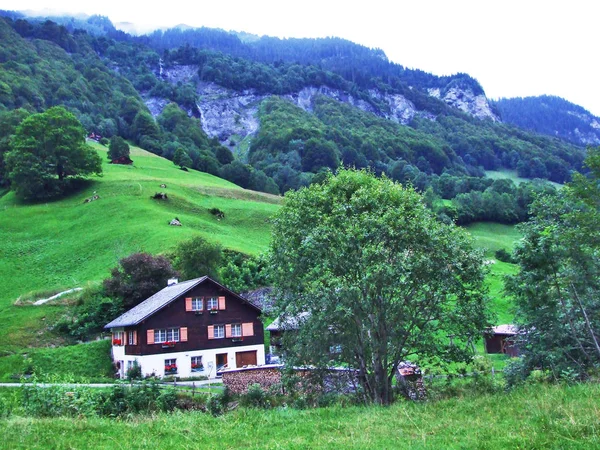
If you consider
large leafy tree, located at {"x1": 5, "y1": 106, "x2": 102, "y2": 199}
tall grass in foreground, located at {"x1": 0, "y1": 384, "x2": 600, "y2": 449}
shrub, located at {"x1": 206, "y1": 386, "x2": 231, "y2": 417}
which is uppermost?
large leafy tree, located at {"x1": 5, "y1": 106, "x2": 102, "y2": 199}

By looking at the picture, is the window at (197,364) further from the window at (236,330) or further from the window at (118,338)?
the window at (118,338)

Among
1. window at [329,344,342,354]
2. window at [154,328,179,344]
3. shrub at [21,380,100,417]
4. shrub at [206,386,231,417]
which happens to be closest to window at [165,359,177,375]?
window at [154,328,179,344]

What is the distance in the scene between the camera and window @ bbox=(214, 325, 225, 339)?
49250mm

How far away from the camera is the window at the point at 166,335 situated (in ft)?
150

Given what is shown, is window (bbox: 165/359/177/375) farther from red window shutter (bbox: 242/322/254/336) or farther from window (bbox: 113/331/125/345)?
red window shutter (bbox: 242/322/254/336)

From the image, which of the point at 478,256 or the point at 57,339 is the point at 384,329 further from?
the point at 57,339

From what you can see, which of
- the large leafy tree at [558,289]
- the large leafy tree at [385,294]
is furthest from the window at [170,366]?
the large leafy tree at [558,289]

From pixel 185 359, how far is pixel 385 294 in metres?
29.2

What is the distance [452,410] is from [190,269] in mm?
45332

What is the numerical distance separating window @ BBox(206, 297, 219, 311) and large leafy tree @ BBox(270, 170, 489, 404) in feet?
85.0

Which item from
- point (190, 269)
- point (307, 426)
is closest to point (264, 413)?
point (307, 426)

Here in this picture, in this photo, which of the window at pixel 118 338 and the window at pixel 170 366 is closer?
the window at pixel 170 366

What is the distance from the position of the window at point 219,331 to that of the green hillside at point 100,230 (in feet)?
50.6

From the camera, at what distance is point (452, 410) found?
14188 millimetres
